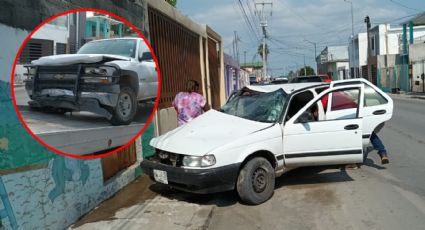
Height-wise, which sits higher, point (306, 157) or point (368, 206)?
point (306, 157)

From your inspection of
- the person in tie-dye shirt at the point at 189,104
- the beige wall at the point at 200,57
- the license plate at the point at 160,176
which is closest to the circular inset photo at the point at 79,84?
the license plate at the point at 160,176

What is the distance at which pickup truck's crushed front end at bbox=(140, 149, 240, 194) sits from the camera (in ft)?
17.9

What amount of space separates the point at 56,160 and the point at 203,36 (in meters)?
11.8

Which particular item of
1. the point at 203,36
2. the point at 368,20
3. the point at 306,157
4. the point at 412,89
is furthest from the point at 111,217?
the point at 368,20

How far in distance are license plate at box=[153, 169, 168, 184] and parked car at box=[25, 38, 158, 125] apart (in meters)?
3.63

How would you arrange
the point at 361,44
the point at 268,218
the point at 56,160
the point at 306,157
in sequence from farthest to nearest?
1. the point at 361,44
2. the point at 306,157
3. the point at 268,218
4. the point at 56,160

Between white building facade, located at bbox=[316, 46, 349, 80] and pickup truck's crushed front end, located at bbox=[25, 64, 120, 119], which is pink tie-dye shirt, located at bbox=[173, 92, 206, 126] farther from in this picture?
white building facade, located at bbox=[316, 46, 349, 80]

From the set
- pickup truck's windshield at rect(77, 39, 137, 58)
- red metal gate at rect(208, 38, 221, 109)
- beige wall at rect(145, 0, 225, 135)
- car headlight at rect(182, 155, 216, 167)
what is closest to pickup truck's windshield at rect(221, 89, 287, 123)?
car headlight at rect(182, 155, 216, 167)

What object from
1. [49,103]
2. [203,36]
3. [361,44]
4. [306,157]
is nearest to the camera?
[49,103]

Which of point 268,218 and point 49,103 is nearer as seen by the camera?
point 49,103

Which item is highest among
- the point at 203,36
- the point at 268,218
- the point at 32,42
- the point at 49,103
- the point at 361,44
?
the point at 361,44

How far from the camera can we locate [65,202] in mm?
4781

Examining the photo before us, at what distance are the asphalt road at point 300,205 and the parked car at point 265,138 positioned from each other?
345 millimetres

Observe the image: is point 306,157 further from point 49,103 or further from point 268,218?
point 49,103
